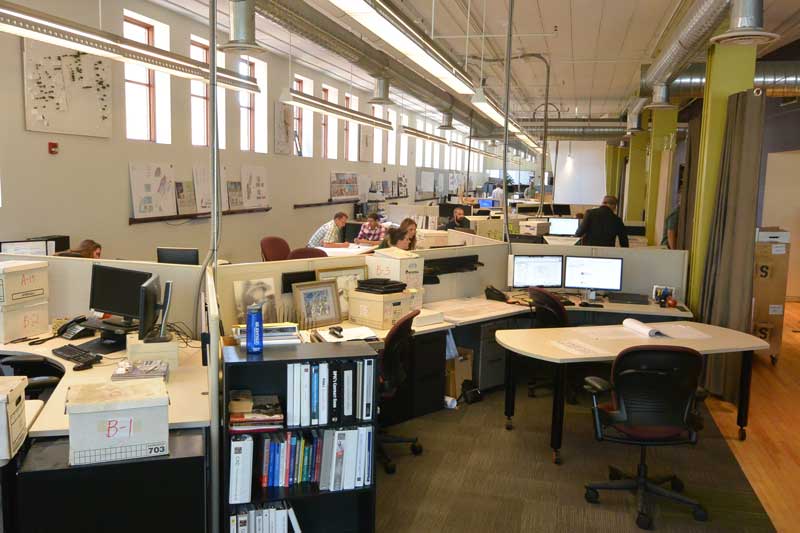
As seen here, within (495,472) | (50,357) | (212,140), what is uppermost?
(212,140)

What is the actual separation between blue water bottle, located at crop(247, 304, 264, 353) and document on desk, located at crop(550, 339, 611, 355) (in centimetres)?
197

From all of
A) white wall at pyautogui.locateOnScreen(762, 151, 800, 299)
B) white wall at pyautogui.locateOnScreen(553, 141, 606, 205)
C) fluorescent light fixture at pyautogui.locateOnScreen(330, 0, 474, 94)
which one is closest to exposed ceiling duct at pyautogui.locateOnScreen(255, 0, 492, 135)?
fluorescent light fixture at pyautogui.locateOnScreen(330, 0, 474, 94)

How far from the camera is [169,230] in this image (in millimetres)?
8430

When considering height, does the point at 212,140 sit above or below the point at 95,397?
above

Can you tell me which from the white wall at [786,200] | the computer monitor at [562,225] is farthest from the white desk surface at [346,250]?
the white wall at [786,200]

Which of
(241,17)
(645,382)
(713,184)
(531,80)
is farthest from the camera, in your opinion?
(531,80)

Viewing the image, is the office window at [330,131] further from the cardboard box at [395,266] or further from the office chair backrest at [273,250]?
the cardboard box at [395,266]

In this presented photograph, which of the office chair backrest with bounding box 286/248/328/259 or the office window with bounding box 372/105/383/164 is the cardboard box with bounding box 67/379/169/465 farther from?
the office window with bounding box 372/105/383/164

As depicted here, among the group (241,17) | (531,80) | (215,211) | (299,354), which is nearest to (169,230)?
(241,17)

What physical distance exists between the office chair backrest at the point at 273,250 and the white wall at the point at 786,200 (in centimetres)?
721

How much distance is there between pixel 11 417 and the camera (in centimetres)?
245

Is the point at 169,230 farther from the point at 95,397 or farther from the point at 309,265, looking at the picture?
the point at 95,397

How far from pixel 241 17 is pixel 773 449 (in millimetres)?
4904

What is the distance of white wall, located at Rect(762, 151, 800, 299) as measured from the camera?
9.93 meters
